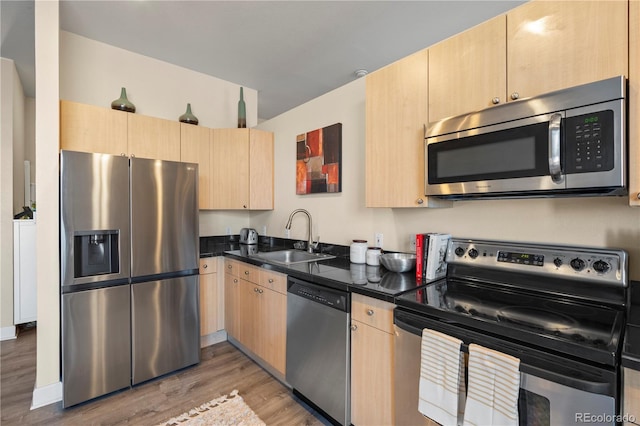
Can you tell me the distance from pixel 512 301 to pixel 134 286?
8.13 feet

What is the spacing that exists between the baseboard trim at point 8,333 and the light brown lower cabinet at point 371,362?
12.7ft

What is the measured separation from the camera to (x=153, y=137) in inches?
108

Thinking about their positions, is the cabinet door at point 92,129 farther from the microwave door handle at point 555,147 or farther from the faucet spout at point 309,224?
the microwave door handle at point 555,147

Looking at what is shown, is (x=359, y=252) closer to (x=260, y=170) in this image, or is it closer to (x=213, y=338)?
(x=260, y=170)

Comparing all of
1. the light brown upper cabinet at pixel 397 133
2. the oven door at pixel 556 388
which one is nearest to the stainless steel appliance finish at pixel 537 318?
the oven door at pixel 556 388

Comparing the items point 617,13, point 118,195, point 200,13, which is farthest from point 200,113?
point 617,13

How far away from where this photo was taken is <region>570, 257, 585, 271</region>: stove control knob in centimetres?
133

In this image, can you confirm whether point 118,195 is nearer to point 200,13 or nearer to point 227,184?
point 227,184

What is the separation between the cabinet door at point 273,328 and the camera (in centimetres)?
216

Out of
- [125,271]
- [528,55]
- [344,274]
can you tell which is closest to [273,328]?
[344,274]

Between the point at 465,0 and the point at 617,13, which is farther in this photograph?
the point at 465,0

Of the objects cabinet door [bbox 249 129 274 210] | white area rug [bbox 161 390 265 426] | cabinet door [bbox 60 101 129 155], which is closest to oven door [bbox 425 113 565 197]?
white area rug [bbox 161 390 265 426]

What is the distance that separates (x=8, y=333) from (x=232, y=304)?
2.63 metres

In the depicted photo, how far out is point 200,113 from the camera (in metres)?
3.43
